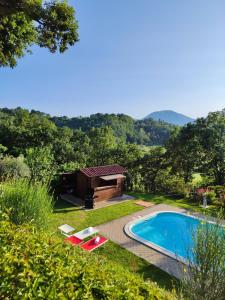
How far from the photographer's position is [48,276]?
7.46 ft

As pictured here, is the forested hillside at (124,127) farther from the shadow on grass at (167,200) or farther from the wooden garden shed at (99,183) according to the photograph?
the wooden garden shed at (99,183)

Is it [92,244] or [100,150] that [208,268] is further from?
[100,150]

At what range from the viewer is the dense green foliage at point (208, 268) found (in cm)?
383

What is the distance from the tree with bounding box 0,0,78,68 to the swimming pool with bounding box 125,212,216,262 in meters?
9.26

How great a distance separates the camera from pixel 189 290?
3949 mm

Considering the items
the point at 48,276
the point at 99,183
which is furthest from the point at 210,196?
the point at 48,276

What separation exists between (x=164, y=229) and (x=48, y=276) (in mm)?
12149

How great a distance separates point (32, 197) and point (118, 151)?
17.1m

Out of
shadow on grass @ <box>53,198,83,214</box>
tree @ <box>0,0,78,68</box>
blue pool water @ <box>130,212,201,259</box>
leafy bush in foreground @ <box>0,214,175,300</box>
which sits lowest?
blue pool water @ <box>130,212,201,259</box>

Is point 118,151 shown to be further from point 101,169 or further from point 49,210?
point 49,210

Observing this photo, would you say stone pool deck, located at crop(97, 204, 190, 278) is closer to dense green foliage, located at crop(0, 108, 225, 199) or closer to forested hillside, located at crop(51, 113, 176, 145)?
dense green foliage, located at crop(0, 108, 225, 199)

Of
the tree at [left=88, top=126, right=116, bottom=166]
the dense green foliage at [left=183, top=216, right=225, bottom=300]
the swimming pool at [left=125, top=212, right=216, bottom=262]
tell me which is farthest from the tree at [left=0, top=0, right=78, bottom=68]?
the tree at [left=88, top=126, right=116, bottom=166]

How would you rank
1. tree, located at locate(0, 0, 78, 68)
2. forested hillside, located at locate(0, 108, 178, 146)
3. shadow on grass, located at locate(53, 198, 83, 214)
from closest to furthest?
tree, located at locate(0, 0, 78, 68), shadow on grass, located at locate(53, 198, 83, 214), forested hillside, located at locate(0, 108, 178, 146)

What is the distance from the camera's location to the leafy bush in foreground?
208 cm
